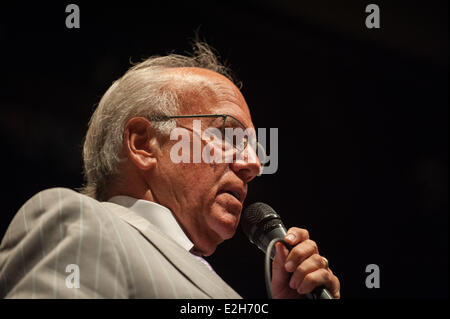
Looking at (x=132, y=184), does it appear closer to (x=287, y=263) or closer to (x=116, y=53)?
(x=287, y=263)

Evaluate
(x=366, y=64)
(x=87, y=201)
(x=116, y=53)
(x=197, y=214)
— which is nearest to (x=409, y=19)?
(x=366, y=64)

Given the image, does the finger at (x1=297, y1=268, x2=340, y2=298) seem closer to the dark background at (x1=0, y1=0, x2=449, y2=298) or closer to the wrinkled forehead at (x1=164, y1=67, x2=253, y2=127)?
the wrinkled forehead at (x1=164, y1=67, x2=253, y2=127)

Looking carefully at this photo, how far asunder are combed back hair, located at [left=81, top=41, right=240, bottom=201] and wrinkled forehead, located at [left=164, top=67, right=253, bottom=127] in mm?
34

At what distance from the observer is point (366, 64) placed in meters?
3.31

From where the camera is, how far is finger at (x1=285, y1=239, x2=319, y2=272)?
148 centimetres

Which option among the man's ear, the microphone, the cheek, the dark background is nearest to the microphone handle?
the microphone

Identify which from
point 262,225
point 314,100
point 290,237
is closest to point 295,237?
point 290,237

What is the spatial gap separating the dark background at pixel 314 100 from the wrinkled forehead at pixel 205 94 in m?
0.94

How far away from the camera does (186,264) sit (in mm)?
1271

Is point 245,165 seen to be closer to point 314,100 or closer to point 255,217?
point 255,217

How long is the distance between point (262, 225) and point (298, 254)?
164mm

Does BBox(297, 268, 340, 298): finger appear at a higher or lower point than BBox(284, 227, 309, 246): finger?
lower

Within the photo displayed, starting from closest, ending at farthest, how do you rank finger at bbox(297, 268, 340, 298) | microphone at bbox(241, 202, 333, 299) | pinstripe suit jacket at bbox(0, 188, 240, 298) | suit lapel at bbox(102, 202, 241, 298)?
pinstripe suit jacket at bbox(0, 188, 240, 298)
suit lapel at bbox(102, 202, 241, 298)
finger at bbox(297, 268, 340, 298)
microphone at bbox(241, 202, 333, 299)

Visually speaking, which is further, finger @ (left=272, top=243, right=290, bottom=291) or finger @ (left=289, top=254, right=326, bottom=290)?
finger @ (left=272, top=243, right=290, bottom=291)
